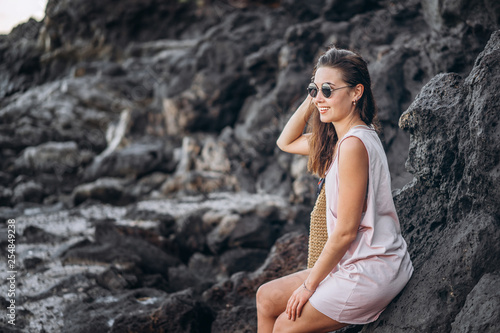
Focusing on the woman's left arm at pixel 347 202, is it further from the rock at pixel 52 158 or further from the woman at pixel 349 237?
the rock at pixel 52 158

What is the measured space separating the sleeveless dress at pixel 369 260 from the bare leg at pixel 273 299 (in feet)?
0.89

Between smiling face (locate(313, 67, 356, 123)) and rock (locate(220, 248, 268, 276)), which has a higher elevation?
Result: smiling face (locate(313, 67, 356, 123))

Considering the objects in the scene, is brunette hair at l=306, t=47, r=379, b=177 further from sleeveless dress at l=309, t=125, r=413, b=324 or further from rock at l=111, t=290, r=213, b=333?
rock at l=111, t=290, r=213, b=333

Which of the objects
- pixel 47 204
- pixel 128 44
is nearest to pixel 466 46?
pixel 47 204

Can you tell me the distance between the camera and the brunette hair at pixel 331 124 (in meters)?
2.62

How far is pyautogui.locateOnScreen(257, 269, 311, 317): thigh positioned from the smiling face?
104 cm

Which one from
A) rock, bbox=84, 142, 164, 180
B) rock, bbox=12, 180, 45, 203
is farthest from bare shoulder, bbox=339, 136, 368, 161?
rock, bbox=12, 180, 45, 203

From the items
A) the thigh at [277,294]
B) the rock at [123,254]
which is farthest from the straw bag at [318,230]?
the rock at [123,254]

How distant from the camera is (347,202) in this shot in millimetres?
2326

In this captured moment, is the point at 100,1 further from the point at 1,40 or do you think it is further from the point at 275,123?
the point at 275,123

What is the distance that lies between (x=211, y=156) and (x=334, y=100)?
12378mm

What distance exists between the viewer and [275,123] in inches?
555

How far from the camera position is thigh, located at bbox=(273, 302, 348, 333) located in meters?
2.41

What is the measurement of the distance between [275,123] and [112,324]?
1049 centimetres
